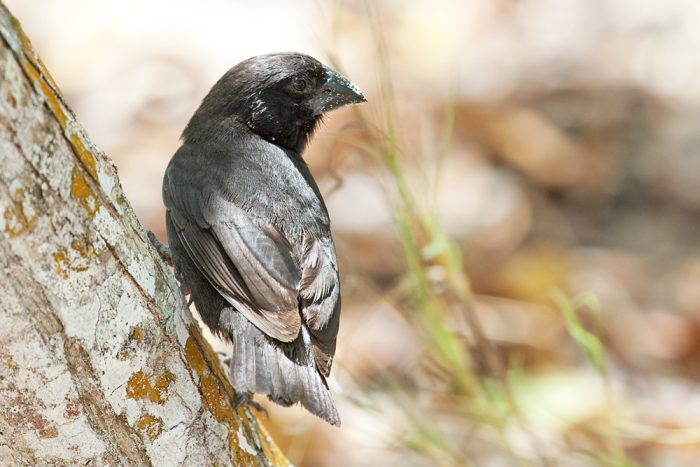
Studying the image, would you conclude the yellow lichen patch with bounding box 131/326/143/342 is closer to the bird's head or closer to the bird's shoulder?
the bird's shoulder

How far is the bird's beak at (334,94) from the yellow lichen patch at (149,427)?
1862 millimetres

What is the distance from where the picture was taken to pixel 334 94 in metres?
3.94

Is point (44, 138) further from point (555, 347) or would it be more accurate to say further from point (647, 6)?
point (647, 6)

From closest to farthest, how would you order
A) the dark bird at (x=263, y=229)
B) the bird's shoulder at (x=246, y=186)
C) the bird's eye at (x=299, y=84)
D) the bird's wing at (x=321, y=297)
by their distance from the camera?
the dark bird at (x=263, y=229) → the bird's wing at (x=321, y=297) → the bird's shoulder at (x=246, y=186) → the bird's eye at (x=299, y=84)

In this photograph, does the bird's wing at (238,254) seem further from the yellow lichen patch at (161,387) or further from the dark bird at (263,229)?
the yellow lichen patch at (161,387)

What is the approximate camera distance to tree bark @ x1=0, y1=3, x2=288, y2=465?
6.57 ft

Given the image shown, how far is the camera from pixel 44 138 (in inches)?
80.1

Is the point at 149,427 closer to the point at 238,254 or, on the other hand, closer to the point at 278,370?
the point at 278,370

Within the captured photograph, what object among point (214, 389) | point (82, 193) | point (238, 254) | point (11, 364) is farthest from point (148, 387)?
point (238, 254)

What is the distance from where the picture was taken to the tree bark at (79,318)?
78.8 inches

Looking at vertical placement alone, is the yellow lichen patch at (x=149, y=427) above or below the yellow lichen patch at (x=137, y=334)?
below

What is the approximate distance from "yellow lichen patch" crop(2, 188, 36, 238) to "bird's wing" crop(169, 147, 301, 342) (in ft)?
3.49

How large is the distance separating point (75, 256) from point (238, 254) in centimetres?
103

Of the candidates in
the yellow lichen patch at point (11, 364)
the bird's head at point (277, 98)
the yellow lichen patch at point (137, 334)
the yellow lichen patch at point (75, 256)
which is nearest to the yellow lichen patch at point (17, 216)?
the yellow lichen patch at point (75, 256)
